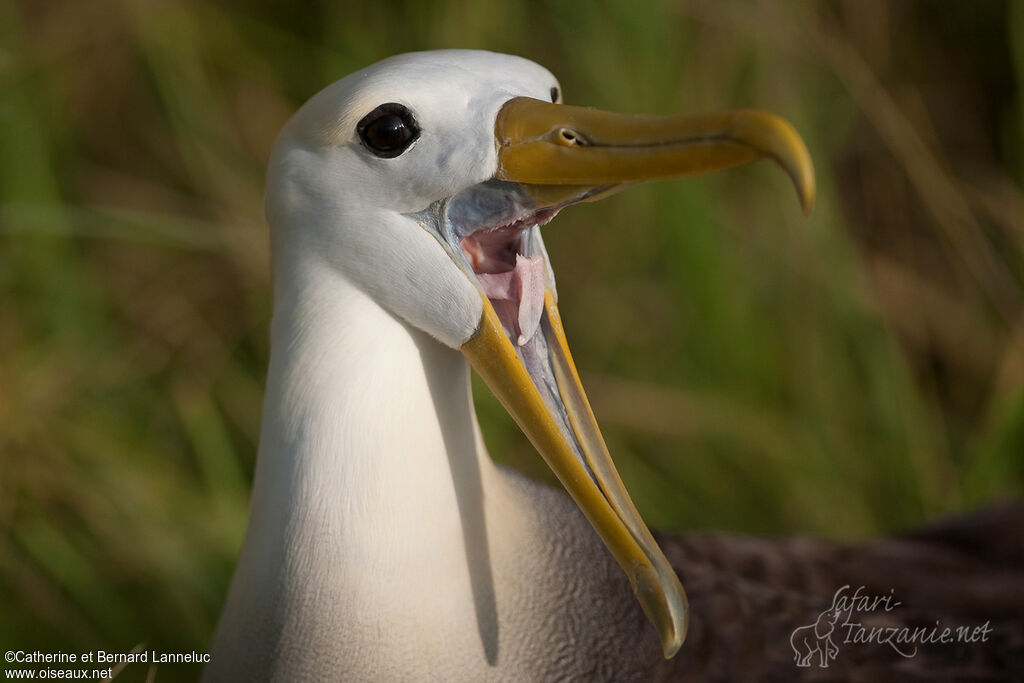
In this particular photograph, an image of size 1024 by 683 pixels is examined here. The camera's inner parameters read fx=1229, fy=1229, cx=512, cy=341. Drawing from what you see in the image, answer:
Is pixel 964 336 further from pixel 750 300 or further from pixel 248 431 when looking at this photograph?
pixel 248 431

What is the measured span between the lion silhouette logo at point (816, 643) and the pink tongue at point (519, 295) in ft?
2.16

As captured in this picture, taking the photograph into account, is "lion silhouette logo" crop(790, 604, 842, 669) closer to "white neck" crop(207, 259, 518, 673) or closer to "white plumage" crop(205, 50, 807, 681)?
"white plumage" crop(205, 50, 807, 681)

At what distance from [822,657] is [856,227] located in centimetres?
214

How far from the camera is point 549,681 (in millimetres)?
1687

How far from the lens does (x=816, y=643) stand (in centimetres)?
183

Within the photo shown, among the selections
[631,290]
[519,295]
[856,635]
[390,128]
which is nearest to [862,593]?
[856,635]

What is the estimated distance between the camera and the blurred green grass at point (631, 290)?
2.71m

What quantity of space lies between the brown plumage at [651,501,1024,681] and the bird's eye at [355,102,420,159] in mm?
815

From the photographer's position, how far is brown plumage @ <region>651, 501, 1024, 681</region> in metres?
1.81

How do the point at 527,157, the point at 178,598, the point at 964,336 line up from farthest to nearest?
the point at 964,336 < the point at 178,598 < the point at 527,157

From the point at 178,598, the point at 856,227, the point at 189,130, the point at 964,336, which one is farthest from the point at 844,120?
the point at 178,598

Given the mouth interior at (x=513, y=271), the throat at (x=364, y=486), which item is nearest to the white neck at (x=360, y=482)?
the throat at (x=364, y=486)

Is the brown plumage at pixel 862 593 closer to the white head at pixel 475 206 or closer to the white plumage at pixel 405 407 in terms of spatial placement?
the white plumage at pixel 405 407

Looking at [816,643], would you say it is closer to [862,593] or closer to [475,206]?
[862,593]
